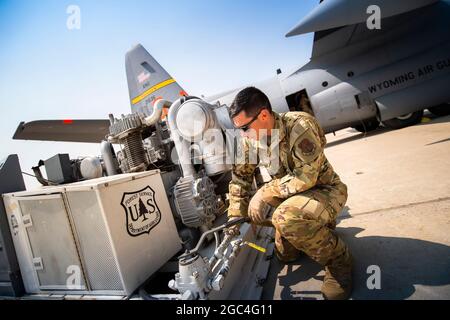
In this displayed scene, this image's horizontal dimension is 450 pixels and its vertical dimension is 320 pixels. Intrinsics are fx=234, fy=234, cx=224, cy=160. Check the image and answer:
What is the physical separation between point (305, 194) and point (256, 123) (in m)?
0.55

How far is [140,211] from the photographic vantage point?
1.70 m

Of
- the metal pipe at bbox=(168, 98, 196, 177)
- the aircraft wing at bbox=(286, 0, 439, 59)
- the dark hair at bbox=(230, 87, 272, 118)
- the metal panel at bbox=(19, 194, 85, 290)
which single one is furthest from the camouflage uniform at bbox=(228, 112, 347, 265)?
the aircraft wing at bbox=(286, 0, 439, 59)

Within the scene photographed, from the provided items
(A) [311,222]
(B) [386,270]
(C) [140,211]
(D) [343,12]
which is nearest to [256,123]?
(A) [311,222]

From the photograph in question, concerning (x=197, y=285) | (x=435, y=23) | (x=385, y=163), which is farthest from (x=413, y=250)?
(x=435, y=23)

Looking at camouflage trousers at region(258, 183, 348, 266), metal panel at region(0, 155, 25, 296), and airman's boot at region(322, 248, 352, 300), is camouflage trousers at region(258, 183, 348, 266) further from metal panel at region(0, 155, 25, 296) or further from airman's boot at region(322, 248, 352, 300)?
metal panel at region(0, 155, 25, 296)

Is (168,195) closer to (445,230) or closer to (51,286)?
(51,286)

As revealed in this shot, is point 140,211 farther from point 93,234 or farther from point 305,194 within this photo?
point 305,194

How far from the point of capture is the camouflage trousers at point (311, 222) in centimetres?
139

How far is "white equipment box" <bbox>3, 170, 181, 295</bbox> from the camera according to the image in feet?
4.84

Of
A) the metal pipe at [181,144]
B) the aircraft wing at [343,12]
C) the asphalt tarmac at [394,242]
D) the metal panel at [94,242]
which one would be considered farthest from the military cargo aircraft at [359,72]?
the metal panel at [94,242]

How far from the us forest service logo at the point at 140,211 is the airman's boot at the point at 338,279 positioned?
1243 millimetres

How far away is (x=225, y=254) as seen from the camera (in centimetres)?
152

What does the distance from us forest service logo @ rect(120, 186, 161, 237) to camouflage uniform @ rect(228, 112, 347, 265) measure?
86 cm
